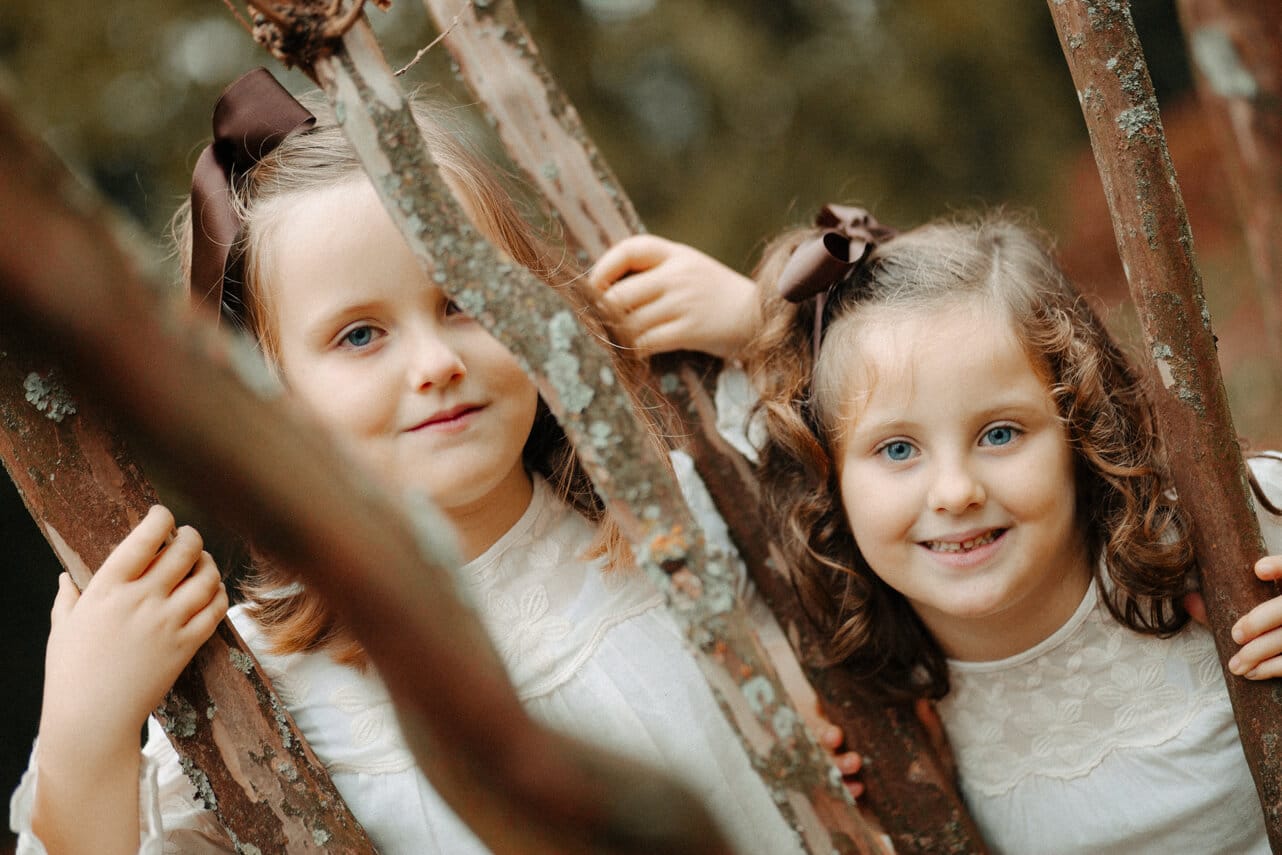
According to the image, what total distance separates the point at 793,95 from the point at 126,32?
2.63m

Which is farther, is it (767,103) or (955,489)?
(767,103)

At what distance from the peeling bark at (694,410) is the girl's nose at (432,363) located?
0.33 m

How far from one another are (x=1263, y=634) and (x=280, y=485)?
1.18m

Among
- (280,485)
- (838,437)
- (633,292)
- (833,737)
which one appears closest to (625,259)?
(633,292)

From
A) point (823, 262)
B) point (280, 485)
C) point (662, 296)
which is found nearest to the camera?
point (280, 485)

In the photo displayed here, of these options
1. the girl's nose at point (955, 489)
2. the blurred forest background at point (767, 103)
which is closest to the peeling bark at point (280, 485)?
the girl's nose at point (955, 489)

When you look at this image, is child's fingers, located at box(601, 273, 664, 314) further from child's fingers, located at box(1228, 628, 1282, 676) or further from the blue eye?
child's fingers, located at box(1228, 628, 1282, 676)

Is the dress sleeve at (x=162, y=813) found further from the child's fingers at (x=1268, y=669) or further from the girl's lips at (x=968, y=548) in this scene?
the child's fingers at (x=1268, y=669)

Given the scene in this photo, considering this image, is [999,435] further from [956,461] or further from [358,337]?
[358,337]

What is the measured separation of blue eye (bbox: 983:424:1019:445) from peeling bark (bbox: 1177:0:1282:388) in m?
1.00

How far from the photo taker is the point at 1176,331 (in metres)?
1.29

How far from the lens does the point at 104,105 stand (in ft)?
11.9

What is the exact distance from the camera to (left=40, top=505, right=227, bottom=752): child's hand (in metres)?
1.18

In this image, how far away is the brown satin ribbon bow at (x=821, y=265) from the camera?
167 centimetres
